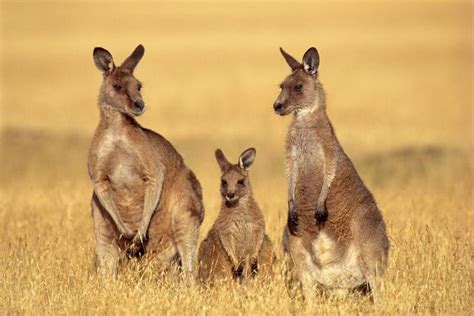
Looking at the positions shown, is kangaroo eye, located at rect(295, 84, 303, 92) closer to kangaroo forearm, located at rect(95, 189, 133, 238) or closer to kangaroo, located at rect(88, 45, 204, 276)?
kangaroo, located at rect(88, 45, 204, 276)

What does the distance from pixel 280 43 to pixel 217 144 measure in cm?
1664

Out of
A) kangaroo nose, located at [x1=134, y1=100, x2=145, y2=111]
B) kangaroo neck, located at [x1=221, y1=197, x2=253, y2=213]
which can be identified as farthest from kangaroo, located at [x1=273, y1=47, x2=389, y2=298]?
kangaroo nose, located at [x1=134, y1=100, x2=145, y2=111]

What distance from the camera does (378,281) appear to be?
300 inches

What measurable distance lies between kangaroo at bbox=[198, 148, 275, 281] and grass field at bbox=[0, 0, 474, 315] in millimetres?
530

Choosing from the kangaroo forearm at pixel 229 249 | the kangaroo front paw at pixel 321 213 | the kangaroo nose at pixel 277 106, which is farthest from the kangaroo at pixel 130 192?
the kangaroo front paw at pixel 321 213

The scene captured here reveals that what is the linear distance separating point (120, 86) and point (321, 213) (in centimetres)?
200

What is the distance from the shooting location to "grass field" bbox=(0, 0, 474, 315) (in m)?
7.87

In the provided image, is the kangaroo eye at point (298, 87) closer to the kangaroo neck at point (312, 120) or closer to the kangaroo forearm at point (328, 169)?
the kangaroo neck at point (312, 120)

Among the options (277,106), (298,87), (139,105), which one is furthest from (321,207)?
(139,105)

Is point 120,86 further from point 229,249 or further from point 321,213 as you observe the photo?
point 321,213

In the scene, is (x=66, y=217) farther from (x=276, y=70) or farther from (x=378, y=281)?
(x=276, y=70)

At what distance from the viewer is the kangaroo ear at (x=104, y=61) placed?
8484mm

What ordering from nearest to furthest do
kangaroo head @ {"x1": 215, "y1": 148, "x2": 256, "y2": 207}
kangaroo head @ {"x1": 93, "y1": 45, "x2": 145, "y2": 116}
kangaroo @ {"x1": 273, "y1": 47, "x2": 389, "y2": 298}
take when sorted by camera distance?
kangaroo @ {"x1": 273, "y1": 47, "x2": 389, "y2": 298} < kangaroo head @ {"x1": 93, "y1": 45, "x2": 145, "y2": 116} < kangaroo head @ {"x1": 215, "y1": 148, "x2": 256, "y2": 207}

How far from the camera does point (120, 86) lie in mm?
8367
